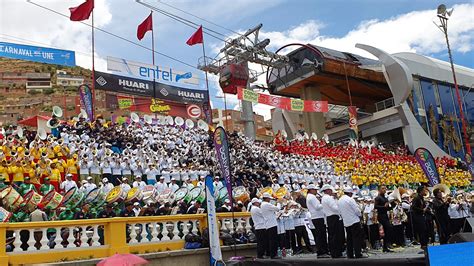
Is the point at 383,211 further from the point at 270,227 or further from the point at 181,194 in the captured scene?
the point at 181,194

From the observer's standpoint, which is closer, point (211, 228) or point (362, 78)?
point (211, 228)

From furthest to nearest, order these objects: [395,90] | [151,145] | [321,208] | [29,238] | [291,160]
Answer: [395,90], [291,160], [151,145], [321,208], [29,238]

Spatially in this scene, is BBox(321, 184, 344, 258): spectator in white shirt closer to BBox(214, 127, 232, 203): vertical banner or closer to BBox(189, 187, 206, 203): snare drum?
BBox(214, 127, 232, 203): vertical banner

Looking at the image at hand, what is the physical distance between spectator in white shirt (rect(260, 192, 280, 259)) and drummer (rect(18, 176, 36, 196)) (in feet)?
16.4

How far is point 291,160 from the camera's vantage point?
2183cm

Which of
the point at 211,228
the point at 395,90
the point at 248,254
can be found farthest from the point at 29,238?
the point at 395,90

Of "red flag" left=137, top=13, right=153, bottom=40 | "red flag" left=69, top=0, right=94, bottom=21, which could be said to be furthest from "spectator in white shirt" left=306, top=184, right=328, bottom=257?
"red flag" left=137, top=13, right=153, bottom=40

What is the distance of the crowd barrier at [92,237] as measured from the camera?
782 centimetres

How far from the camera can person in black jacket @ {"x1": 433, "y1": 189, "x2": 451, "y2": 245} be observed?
1042 centimetres

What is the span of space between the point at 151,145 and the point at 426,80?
86.0 feet

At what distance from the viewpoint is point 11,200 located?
29.5ft

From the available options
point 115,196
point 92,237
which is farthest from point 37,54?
point 92,237

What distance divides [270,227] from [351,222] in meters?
1.84

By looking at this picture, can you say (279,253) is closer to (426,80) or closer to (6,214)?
(6,214)
